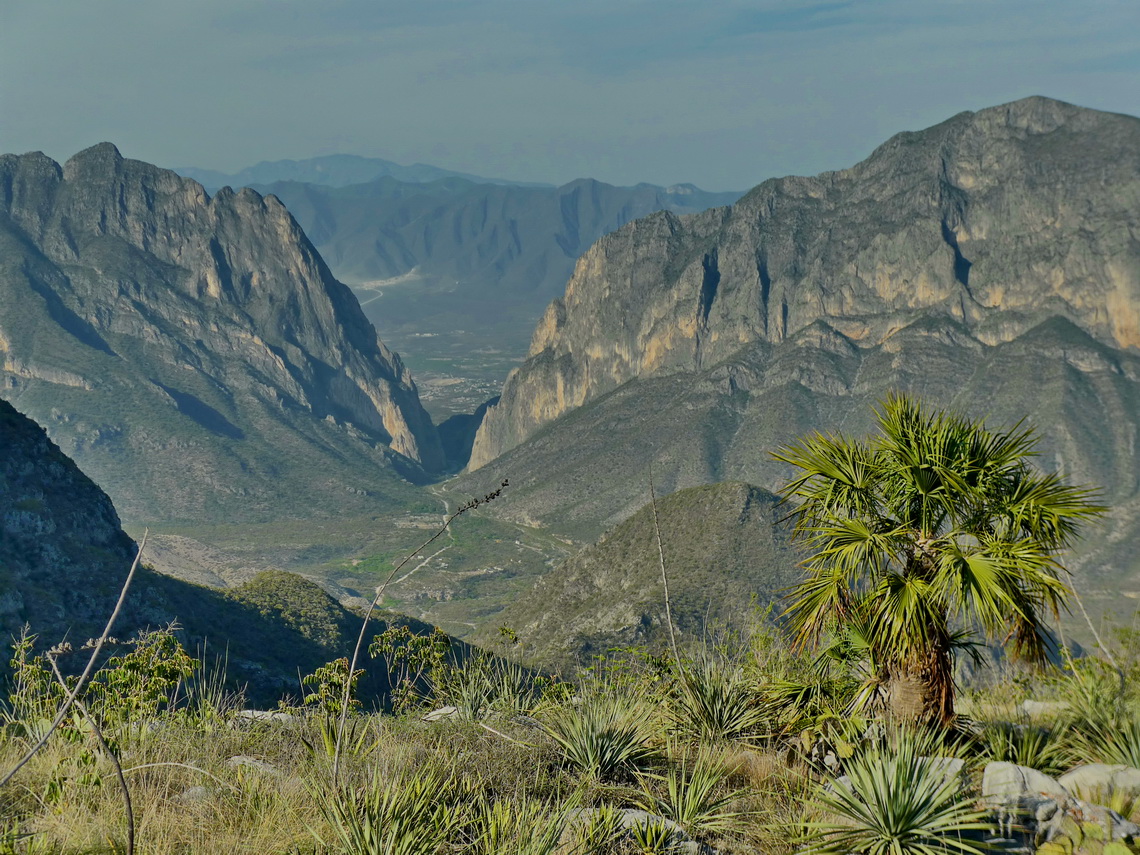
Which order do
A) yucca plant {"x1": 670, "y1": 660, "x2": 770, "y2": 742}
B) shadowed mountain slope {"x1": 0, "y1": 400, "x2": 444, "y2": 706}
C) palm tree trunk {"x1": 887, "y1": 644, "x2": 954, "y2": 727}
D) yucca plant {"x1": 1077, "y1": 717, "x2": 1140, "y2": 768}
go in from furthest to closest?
shadowed mountain slope {"x1": 0, "y1": 400, "x2": 444, "y2": 706}
yucca plant {"x1": 670, "y1": 660, "x2": 770, "y2": 742}
palm tree trunk {"x1": 887, "y1": 644, "x2": 954, "y2": 727}
yucca plant {"x1": 1077, "y1": 717, "x2": 1140, "y2": 768}

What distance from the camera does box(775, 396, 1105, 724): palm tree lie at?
9.22 meters

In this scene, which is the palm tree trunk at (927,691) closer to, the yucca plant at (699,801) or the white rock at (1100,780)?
the white rock at (1100,780)

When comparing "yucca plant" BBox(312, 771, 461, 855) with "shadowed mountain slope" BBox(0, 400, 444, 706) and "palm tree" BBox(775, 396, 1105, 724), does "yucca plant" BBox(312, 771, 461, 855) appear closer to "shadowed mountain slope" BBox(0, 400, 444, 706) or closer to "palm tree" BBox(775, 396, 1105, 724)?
"palm tree" BBox(775, 396, 1105, 724)

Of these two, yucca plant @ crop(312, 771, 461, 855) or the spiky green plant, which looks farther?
the spiky green plant

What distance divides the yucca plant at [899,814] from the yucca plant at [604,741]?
220cm

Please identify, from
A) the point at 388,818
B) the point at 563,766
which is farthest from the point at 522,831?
the point at 563,766

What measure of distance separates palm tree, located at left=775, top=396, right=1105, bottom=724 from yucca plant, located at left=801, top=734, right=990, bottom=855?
154 centimetres

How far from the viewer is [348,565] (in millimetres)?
159875

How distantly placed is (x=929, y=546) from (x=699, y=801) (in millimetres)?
3462

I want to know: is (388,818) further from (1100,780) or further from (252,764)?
(1100,780)

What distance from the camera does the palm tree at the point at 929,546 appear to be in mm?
9219

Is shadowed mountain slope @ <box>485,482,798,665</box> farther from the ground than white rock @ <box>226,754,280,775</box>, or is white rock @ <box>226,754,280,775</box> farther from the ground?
white rock @ <box>226,754,280,775</box>

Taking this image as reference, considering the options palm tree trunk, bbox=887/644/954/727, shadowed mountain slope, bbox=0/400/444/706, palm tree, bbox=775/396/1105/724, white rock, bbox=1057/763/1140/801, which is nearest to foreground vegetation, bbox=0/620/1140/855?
white rock, bbox=1057/763/1140/801

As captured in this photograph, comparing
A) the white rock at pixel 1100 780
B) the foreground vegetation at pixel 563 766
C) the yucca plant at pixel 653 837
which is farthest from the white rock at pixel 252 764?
the white rock at pixel 1100 780
